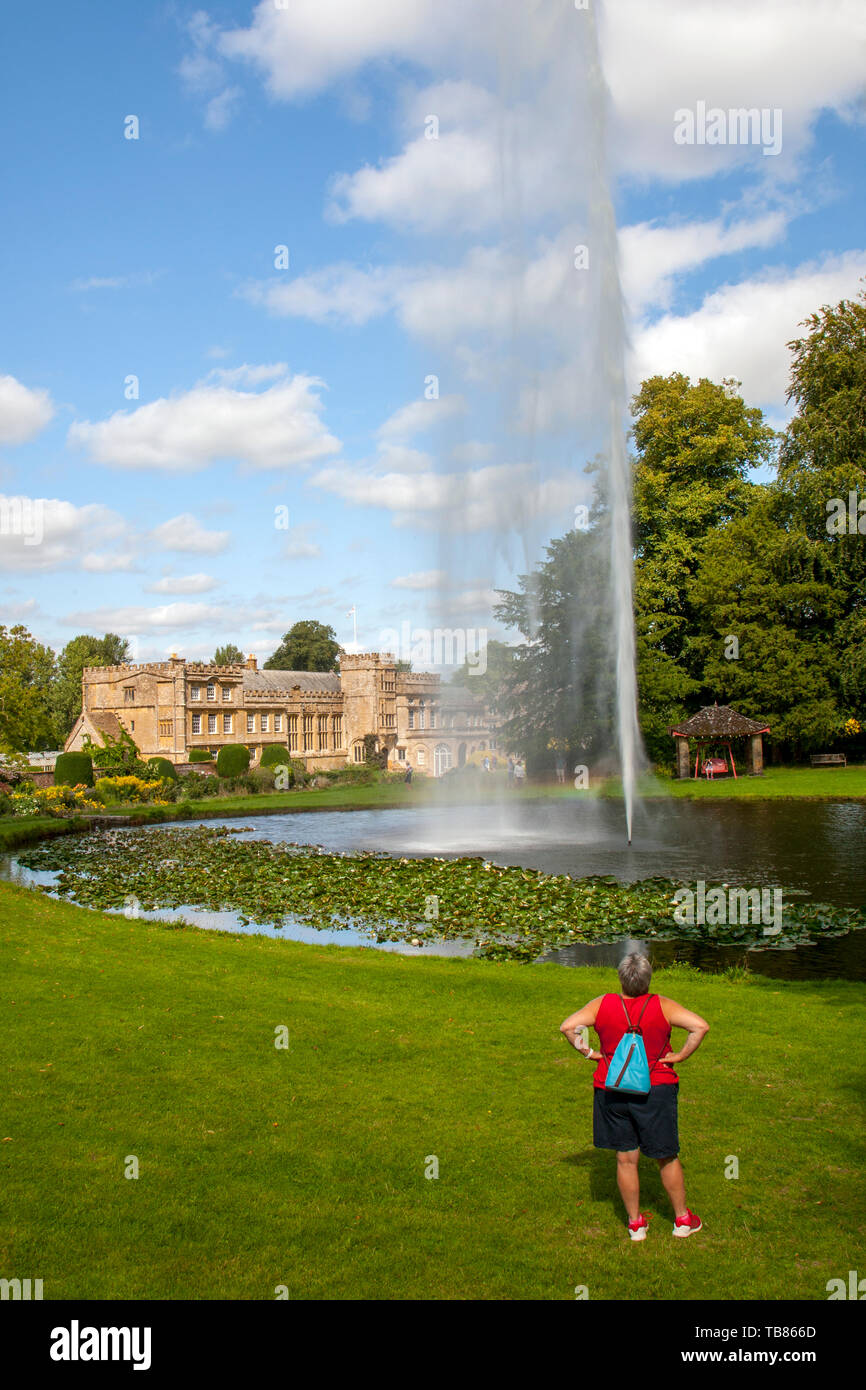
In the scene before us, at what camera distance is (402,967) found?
1371cm

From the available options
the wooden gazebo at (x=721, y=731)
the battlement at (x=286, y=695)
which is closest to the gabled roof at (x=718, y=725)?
the wooden gazebo at (x=721, y=731)

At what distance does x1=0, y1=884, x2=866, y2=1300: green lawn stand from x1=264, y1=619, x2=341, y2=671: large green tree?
311 feet

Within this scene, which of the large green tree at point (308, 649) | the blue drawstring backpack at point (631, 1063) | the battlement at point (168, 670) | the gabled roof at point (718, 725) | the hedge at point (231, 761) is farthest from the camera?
the large green tree at point (308, 649)

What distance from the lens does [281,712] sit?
250 feet

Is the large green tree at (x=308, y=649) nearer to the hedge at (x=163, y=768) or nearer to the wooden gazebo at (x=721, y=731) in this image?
the hedge at (x=163, y=768)

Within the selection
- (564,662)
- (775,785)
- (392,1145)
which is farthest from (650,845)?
(564,662)

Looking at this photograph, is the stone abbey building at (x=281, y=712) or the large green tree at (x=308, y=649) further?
the large green tree at (x=308, y=649)

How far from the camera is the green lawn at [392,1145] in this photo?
581cm

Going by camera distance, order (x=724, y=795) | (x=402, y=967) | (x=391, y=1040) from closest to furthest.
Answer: (x=391, y=1040)
(x=402, y=967)
(x=724, y=795)

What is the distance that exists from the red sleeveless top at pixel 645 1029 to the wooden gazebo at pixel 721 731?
4115 centimetres

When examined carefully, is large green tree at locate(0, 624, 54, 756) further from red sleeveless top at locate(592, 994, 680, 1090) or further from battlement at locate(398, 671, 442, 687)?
red sleeveless top at locate(592, 994, 680, 1090)
